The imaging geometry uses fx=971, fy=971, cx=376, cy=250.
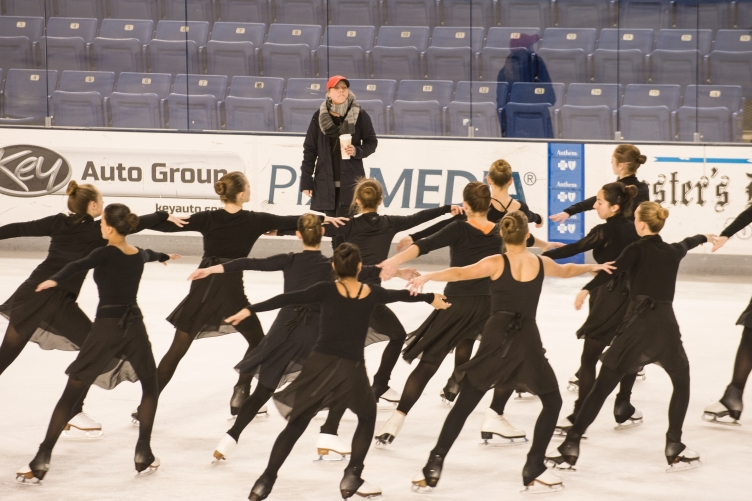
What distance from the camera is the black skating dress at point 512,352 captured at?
4.53 m

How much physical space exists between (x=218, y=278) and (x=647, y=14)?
7.53 m

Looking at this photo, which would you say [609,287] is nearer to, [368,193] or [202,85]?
[368,193]

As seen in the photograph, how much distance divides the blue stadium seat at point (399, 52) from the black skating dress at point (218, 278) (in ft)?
21.5

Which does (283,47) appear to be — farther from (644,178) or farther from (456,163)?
(644,178)

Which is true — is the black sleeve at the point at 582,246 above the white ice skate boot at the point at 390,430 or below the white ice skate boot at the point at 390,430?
above

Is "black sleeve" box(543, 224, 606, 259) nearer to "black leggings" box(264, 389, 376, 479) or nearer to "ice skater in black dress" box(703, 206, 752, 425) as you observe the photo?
"ice skater in black dress" box(703, 206, 752, 425)

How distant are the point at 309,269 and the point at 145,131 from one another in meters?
7.02

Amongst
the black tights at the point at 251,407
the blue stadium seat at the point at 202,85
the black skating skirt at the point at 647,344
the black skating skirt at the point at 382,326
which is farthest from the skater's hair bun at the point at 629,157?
the blue stadium seat at the point at 202,85

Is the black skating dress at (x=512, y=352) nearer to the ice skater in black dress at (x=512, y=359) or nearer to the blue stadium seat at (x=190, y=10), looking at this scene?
the ice skater in black dress at (x=512, y=359)

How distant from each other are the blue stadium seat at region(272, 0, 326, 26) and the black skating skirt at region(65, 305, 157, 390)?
7.73 metres

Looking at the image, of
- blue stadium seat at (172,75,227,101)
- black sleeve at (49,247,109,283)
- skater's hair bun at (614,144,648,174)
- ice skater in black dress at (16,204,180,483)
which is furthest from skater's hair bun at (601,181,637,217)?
blue stadium seat at (172,75,227,101)

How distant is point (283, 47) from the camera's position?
12.1 metres

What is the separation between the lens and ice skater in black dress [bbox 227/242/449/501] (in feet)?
14.3

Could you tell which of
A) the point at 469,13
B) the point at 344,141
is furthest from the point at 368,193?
the point at 469,13
